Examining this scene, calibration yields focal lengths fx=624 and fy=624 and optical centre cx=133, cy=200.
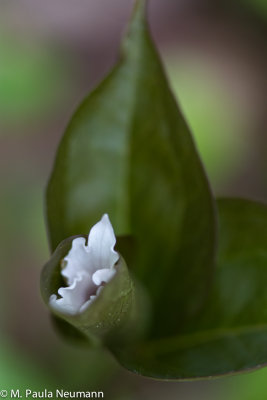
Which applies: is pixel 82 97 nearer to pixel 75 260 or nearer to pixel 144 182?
pixel 144 182

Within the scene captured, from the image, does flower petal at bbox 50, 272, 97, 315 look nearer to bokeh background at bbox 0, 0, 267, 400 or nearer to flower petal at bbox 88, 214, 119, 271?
flower petal at bbox 88, 214, 119, 271

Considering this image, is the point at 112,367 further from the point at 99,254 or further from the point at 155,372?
the point at 99,254

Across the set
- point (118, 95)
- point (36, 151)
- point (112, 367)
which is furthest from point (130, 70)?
point (36, 151)

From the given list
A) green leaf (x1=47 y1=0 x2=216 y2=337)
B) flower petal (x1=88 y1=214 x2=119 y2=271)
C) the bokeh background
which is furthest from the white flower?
the bokeh background

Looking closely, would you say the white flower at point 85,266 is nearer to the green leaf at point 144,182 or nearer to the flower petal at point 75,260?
the flower petal at point 75,260

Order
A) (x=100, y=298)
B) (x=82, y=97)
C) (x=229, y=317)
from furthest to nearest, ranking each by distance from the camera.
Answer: (x=82, y=97) → (x=229, y=317) → (x=100, y=298)

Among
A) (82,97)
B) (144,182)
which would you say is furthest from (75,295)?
(82,97)
